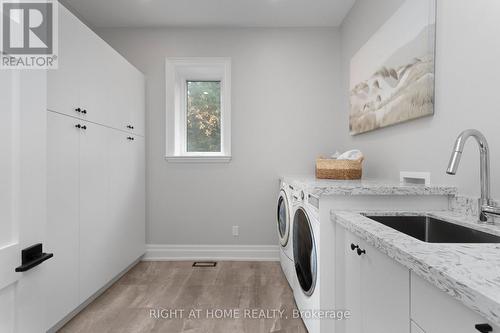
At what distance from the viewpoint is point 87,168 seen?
1898 mm

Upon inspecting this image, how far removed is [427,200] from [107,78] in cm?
242

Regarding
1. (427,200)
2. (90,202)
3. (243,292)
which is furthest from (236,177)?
(427,200)

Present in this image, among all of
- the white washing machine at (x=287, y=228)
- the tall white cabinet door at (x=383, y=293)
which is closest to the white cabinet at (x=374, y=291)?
the tall white cabinet door at (x=383, y=293)

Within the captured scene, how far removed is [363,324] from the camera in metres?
1.05

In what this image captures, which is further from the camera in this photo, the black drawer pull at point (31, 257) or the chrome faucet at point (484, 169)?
the chrome faucet at point (484, 169)

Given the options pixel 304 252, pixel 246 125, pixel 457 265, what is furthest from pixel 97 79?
pixel 457 265

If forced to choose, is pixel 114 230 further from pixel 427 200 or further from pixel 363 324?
pixel 427 200

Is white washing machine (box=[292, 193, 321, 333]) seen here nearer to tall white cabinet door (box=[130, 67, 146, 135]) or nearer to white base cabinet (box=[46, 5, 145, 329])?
white base cabinet (box=[46, 5, 145, 329])

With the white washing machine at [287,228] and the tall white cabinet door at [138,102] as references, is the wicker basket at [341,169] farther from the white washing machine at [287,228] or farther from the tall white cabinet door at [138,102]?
the tall white cabinet door at [138,102]

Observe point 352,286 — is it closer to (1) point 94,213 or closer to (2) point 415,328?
(2) point 415,328

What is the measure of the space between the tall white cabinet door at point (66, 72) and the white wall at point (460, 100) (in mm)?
2214

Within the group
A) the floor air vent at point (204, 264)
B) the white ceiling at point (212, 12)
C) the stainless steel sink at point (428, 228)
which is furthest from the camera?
the floor air vent at point (204, 264)

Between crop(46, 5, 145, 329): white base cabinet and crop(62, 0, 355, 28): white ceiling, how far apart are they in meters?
0.63

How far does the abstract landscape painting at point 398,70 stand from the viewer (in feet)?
4.94
